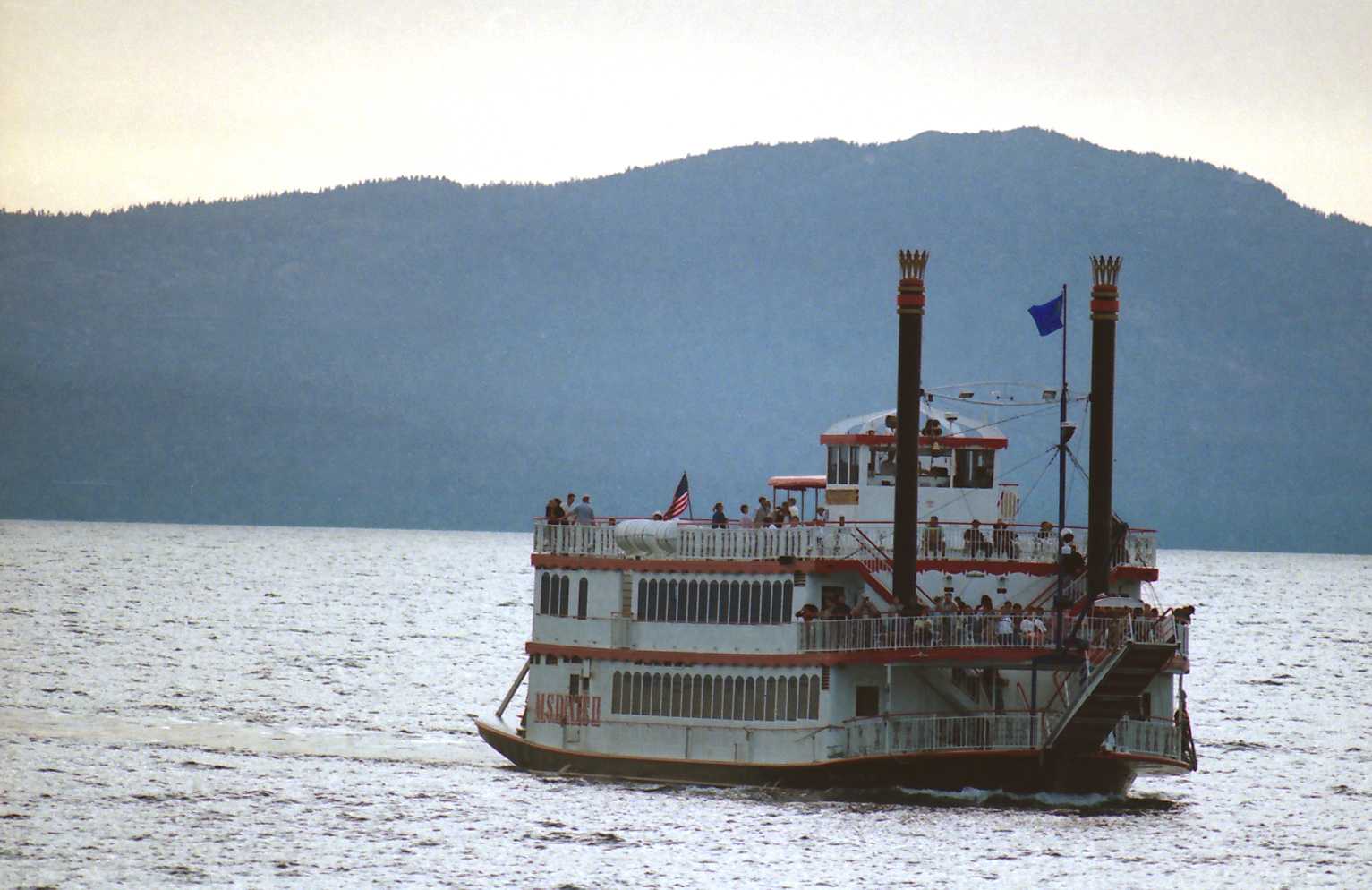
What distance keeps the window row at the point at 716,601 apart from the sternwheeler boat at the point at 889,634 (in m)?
0.04

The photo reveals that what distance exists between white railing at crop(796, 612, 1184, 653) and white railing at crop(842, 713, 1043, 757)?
1.62 m

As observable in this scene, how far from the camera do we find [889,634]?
2002 inches

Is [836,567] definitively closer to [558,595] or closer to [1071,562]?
[1071,562]

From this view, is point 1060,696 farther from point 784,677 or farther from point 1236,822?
point 1236,822

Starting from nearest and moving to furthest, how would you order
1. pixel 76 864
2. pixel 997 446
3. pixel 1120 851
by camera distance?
pixel 76 864 → pixel 1120 851 → pixel 997 446

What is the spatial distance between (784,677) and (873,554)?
3.42m

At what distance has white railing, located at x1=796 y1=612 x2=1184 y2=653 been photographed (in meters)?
50.4

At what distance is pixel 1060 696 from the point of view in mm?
51656

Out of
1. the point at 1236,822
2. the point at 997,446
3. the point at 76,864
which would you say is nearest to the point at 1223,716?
the point at 1236,822

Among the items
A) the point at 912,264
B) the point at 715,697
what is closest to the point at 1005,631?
the point at 715,697

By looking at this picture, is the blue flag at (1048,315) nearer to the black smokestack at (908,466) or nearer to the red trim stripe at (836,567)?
the black smokestack at (908,466)

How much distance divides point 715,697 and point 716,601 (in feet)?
6.92

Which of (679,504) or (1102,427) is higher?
(1102,427)

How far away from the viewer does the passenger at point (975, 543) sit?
52.8 metres
